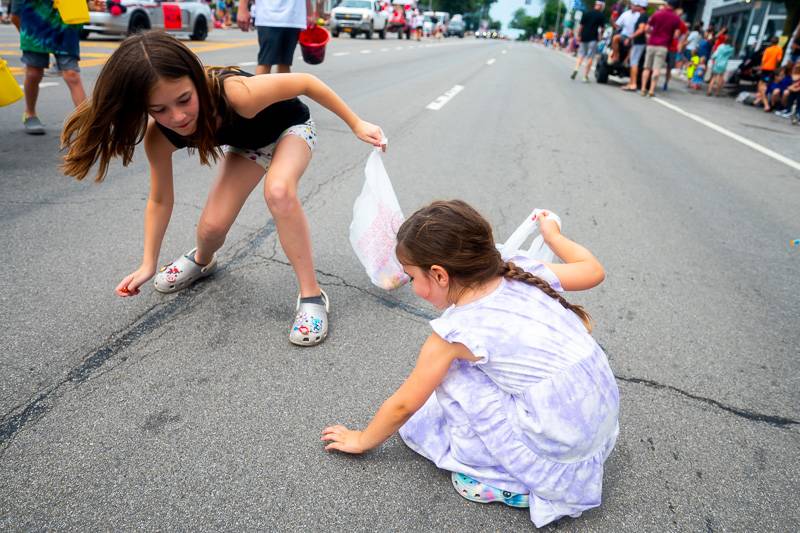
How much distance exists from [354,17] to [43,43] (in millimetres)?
23019

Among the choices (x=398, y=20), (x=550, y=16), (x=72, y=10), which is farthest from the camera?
(x=550, y=16)

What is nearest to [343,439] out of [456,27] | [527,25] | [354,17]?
[354,17]

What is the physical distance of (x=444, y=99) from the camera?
9.47 metres

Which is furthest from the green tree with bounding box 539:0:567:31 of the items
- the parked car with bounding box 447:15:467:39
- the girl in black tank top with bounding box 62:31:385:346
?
the girl in black tank top with bounding box 62:31:385:346

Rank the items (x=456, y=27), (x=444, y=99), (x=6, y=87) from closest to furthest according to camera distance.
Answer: (x=6, y=87)
(x=444, y=99)
(x=456, y=27)

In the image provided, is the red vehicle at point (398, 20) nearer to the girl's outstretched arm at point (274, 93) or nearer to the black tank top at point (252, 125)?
the black tank top at point (252, 125)

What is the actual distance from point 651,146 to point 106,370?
6902 millimetres

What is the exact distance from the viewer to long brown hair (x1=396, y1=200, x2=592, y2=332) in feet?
4.85

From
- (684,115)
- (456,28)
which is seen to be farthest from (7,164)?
(456,28)

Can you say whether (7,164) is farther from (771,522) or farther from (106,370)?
(771,522)

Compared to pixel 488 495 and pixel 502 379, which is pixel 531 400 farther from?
pixel 488 495

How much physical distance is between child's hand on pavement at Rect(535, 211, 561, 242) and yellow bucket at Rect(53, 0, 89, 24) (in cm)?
421

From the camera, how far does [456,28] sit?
202ft

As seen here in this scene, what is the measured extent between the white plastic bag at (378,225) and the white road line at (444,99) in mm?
6158
